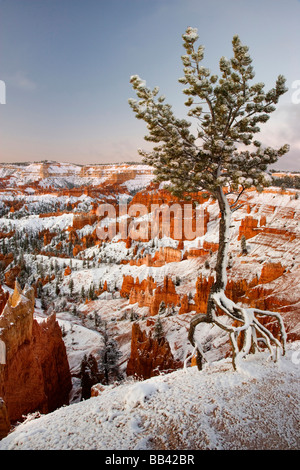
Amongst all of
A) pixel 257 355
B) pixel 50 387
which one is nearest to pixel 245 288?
pixel 50 387

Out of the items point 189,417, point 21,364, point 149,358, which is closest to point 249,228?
point 149,358

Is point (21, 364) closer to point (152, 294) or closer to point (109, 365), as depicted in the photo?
point (109, 365)

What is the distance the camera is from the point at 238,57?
539 cm

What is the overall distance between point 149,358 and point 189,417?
18.7 m

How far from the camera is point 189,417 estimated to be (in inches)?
189

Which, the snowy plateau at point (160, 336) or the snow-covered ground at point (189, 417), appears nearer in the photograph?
the snow-covered ground at point (189, 417)

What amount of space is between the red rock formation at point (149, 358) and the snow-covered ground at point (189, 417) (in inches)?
645

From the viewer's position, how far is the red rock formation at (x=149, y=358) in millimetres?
21200

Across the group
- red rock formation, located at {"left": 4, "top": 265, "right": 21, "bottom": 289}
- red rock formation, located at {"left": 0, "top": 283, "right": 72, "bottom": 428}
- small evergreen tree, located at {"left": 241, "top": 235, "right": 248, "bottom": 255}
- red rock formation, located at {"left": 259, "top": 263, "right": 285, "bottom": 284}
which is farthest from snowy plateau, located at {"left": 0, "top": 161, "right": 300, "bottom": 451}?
small evergreen tree, located at {"left": 241, "top": 235, "right": 248, "bottom": 255}

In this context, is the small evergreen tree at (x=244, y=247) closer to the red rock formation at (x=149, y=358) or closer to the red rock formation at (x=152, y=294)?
the red rock formation at (x=152, y=294)

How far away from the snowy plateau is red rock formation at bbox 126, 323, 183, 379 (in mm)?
113

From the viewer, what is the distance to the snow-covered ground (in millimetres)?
4273

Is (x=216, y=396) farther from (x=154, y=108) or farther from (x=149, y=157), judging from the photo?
(x=154, y=108)

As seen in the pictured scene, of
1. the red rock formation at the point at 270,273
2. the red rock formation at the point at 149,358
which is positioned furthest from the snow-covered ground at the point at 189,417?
the red rock formation at the point at 270,273
